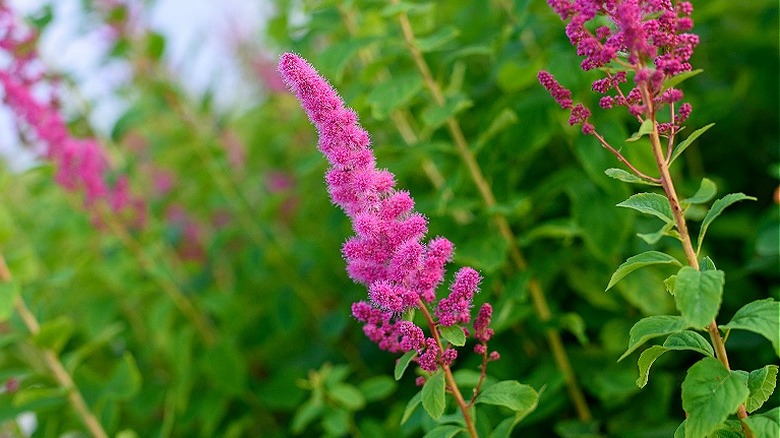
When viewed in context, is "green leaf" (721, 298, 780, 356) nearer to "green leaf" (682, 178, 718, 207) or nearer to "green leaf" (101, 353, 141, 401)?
"green leaf" (682, 178, 718, 207)

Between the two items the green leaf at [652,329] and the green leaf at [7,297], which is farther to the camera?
the green leaf at [7,297]

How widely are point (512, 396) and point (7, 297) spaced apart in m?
1.53

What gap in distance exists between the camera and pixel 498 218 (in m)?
2.05

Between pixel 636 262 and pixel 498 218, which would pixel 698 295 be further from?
pixel 498 218

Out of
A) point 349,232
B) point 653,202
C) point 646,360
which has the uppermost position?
point 349,232

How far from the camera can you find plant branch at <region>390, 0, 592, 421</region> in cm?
203

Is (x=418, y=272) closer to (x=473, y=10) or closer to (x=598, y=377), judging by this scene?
(x=598, y=377)

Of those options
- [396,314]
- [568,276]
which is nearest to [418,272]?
[396,314]

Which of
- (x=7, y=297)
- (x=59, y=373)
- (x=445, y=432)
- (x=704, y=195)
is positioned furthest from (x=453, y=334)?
(x=59, y=373)

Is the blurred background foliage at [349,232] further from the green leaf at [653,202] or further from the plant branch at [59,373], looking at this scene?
the green leaf at [653,202]

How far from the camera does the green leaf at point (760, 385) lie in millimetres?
1200

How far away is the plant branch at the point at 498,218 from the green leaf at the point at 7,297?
128 centimetres

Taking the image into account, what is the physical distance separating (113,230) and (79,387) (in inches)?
22.5

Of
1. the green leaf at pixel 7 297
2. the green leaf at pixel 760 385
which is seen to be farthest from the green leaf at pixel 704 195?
the green leaf at pixel 7 297
